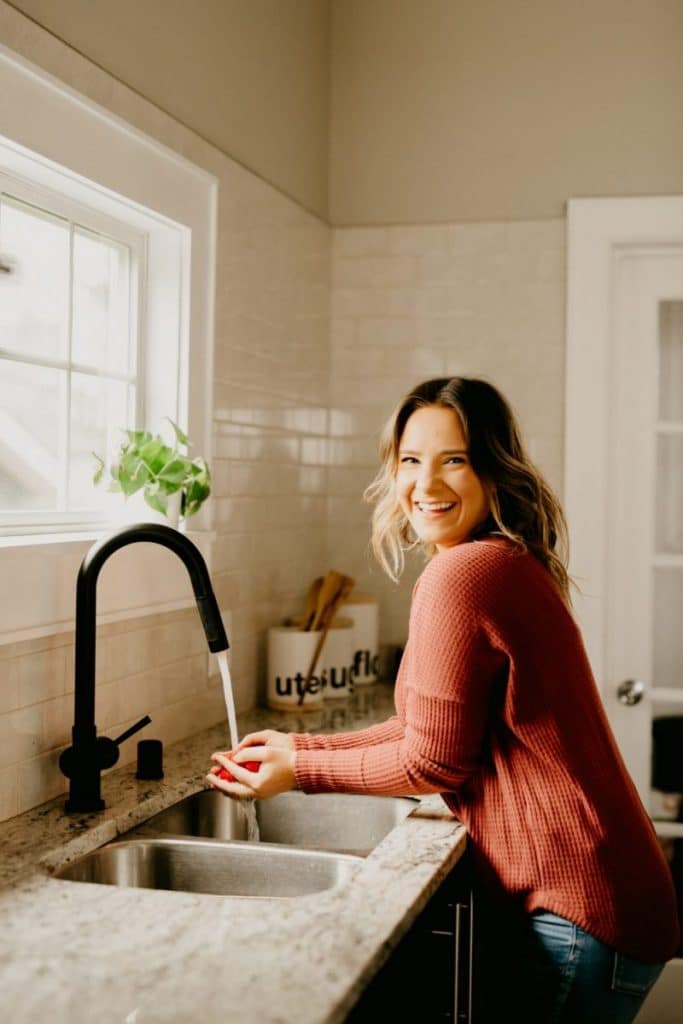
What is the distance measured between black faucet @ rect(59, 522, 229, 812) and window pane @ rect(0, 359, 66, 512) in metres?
0.26

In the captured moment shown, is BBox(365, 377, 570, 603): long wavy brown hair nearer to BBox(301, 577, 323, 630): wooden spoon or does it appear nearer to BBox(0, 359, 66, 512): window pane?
BBox(0, 359, 66, 512): window pane

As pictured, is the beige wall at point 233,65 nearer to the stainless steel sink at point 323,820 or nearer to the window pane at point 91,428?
the window pane at point 91,428

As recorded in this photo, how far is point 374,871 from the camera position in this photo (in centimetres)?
155

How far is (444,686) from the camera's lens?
5.11 ft

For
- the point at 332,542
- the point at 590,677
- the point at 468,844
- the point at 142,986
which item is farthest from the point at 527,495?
the point at 332,542

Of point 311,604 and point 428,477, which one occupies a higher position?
point 428,477

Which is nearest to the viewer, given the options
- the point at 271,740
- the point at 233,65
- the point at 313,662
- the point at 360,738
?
the point at 271,740

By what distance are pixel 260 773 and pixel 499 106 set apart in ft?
7.27

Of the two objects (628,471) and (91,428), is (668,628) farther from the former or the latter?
(91,428)

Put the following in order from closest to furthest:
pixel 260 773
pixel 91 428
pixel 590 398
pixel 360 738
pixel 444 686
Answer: pixel 444 686 → pixel 260 773 → pixel 360 738 → pixel 91 428 → pixel 590 398

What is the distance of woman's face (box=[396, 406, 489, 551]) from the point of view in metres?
1.72

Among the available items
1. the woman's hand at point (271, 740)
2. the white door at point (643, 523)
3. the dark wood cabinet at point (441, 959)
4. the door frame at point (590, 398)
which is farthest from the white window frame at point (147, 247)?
the white door at point (643, 523)

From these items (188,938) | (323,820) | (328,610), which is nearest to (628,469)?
(328,610)

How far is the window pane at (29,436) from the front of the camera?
6.51ft
